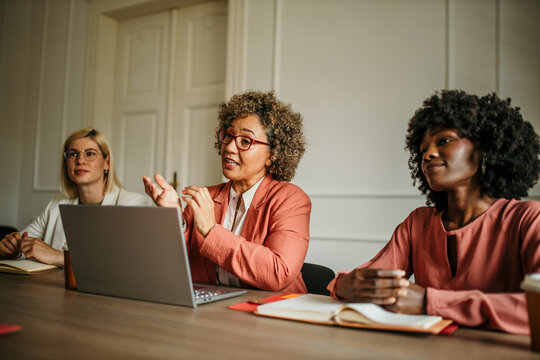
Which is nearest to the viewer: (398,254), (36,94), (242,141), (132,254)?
(132,254)

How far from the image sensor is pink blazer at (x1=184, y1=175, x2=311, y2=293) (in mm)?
1353

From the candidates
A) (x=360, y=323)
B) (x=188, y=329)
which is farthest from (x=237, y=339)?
(x=360, y=323)

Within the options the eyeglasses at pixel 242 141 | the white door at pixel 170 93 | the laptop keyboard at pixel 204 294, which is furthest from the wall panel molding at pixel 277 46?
the laptop keyboard at pixel 204 294

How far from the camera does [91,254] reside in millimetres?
1190

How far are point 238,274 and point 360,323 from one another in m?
0.53

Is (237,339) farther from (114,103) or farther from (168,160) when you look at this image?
(114,103)

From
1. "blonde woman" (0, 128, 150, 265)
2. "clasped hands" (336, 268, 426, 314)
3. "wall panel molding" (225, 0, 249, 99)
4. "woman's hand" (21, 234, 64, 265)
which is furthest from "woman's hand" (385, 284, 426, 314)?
"wall panel molding" (225, 0, 249, 99)

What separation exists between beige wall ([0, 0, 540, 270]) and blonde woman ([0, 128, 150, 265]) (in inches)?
44.5

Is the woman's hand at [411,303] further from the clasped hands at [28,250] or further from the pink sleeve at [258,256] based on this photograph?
the clasped hands at [28,250]

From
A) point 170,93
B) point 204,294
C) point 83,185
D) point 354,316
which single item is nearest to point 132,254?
point 204,294

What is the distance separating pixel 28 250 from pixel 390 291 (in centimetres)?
150

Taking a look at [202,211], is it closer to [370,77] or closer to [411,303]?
[411,303]

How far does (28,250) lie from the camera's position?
5.95 feet

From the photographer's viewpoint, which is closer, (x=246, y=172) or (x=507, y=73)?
(x=246, y=172)
